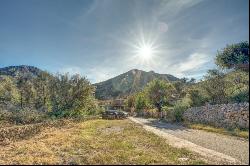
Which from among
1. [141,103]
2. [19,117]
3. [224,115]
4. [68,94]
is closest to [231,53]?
[224,115]

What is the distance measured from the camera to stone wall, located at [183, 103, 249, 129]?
95.9ft

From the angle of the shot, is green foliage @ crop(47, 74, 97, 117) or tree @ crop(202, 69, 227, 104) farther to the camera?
green foliage @ crop(47, 74, 97, 117)

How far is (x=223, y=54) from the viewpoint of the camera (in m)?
58.0

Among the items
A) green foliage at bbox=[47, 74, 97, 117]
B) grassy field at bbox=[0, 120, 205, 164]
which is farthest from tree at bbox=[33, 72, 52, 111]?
grassy field at bbox=[0, 120, 205, 164]

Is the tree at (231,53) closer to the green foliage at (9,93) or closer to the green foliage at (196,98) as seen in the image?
the green foliage at (196,98)

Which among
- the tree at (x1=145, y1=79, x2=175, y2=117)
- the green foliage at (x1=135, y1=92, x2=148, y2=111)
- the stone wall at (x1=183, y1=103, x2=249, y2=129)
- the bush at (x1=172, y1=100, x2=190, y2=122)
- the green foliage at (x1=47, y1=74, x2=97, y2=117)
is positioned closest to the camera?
the stone wall at (x1=183, y1=103, x2=249, y2=129)

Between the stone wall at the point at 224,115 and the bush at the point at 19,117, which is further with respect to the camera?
the bush at the point at 19,117

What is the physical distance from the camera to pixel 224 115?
110ft

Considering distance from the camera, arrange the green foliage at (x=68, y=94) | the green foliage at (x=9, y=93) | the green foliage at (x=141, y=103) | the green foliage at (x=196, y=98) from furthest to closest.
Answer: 1. the green foliage at (x=141, y=103)
2. the green foliage at (x=9, y=93)
3. the green foliage at (x=68, y=94)
4. the green foliage at (x=196, y=98)

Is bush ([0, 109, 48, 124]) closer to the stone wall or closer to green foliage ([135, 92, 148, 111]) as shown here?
the stone wall

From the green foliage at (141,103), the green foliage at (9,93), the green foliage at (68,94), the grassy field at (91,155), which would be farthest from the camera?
the green foliage at (141,103)

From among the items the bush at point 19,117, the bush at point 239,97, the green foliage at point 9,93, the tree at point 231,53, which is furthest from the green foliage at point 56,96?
the bush at point 239,97

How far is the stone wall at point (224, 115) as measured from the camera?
2923 centimetres

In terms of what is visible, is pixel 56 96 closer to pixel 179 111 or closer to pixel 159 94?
pixel 179 111
